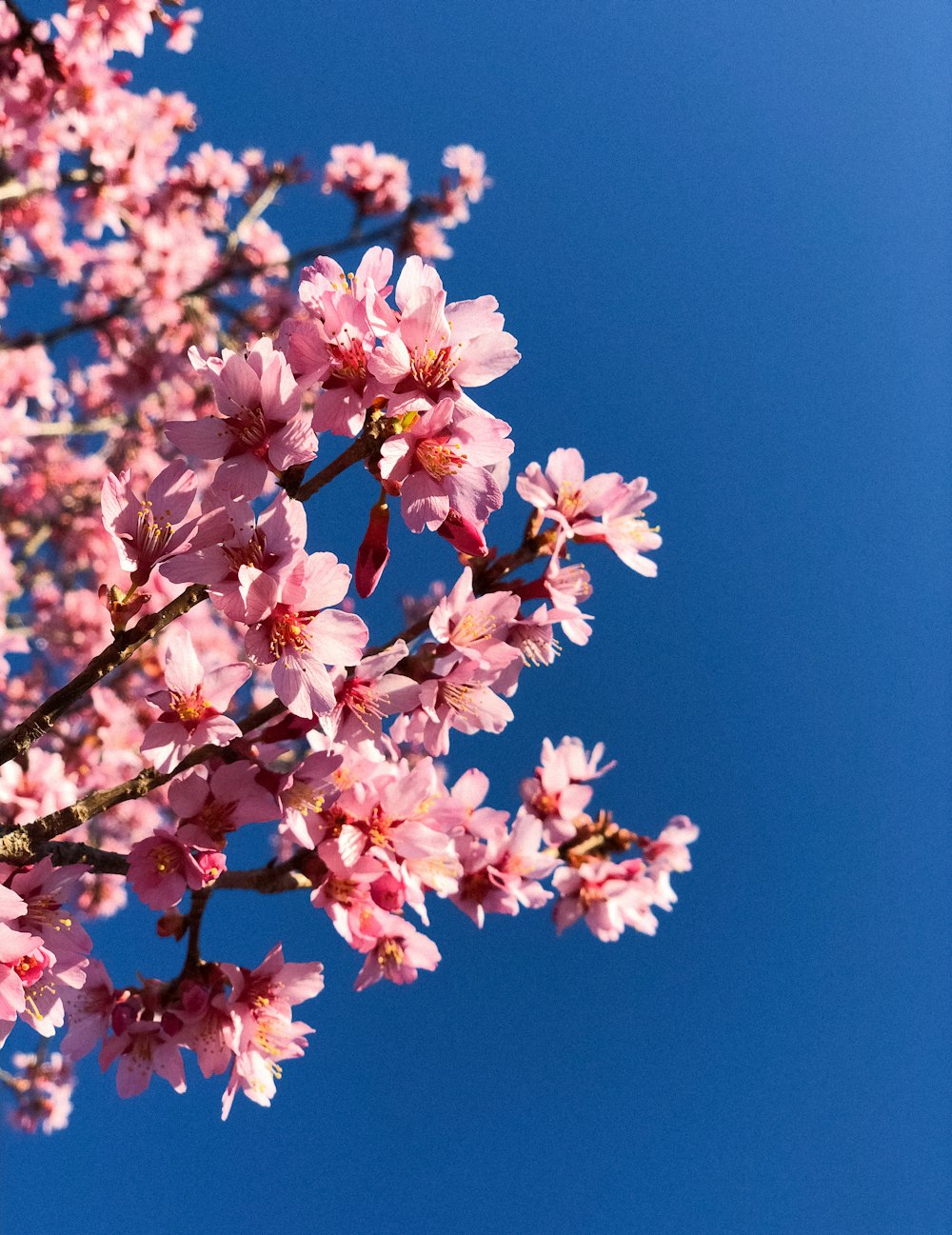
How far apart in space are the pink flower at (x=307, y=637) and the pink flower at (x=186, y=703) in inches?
9.1

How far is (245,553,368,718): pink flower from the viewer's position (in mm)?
1422

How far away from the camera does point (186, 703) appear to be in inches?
65.5

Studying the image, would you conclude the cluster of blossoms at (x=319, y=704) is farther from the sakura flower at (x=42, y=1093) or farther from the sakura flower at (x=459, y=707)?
the sakura flower at (x=42, y=1093)

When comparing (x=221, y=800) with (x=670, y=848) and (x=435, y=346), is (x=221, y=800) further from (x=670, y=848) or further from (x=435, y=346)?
(x=670, y=848)

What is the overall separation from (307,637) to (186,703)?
1.27ft

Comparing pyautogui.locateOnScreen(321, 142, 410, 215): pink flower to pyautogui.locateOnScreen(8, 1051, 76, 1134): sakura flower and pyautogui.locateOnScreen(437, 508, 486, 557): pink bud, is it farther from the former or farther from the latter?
pyautogui.locateOnScreen(8, 1051, 76, 1134): sakura flower

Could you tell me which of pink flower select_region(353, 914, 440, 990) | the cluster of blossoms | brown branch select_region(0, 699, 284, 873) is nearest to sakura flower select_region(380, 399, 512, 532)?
the cluster of blossoms

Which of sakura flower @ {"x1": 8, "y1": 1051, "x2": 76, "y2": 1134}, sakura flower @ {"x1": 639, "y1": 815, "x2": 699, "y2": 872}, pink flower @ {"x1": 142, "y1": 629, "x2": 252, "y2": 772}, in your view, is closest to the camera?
pink flower @ {"x1": 142, "y1": 629, "x2": 252, "y2": 772}

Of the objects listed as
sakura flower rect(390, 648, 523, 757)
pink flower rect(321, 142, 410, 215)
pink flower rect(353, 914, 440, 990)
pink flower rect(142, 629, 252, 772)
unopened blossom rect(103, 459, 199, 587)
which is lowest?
pink flower rect(353, 914, 440, 990)

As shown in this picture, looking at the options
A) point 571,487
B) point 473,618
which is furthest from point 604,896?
point 571,487

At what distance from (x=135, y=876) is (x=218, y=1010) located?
0.43 meters

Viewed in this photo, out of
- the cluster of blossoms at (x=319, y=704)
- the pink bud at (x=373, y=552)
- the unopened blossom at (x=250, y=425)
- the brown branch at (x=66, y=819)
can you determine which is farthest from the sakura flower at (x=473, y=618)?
the unopened blossom at (x=250, y=425)

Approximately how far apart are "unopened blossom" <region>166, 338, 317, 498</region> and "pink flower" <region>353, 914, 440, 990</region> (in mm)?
1193

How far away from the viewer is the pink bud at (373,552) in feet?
4.93
